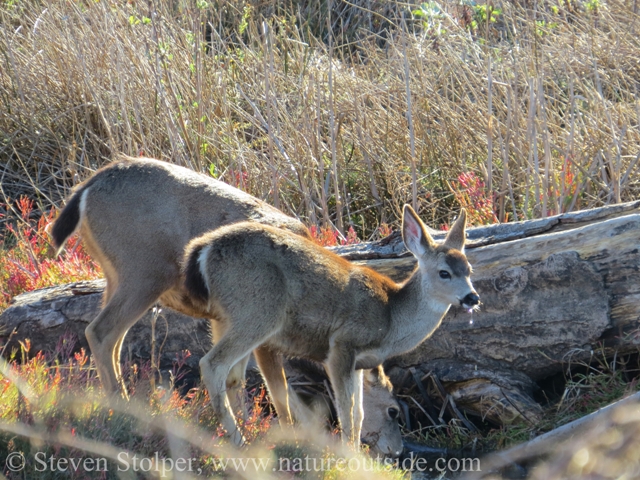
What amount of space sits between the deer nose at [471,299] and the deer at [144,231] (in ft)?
3.12

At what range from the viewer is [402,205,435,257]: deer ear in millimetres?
5371

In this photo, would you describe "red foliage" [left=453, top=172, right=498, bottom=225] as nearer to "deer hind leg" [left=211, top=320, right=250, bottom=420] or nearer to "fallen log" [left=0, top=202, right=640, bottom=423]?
"fallen log" [left=0, top=202, right=640, bottom=423]

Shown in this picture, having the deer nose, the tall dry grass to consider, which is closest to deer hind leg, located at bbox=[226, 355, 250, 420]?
the deer nose

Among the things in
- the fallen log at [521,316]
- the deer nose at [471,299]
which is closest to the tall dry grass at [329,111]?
the fallen log at [521,316]

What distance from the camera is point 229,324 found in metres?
4.75

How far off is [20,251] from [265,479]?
508cm

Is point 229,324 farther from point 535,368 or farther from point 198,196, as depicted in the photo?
point 535,368

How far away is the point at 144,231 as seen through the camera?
559 centimetres

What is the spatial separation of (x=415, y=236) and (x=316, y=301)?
901 mm

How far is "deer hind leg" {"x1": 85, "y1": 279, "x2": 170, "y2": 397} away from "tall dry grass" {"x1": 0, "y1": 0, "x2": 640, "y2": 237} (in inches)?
88.8

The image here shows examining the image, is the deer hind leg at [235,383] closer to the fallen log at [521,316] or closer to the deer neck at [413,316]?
the fallen log at [521,316]

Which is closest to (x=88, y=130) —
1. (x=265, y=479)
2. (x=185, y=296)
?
(x=185, y=296)

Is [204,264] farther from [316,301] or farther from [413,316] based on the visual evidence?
[413,316]

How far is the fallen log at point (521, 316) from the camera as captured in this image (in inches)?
204
